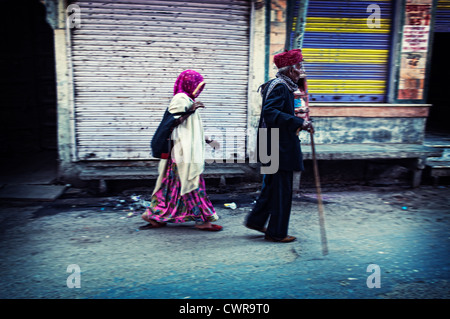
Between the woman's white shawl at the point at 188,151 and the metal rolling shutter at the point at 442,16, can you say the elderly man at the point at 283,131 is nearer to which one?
the woman's white shawl at the point at 188,151

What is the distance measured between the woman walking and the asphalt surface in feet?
0.65

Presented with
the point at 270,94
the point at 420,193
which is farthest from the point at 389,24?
the point at 270,94

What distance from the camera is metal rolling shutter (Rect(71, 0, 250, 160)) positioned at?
6160mm

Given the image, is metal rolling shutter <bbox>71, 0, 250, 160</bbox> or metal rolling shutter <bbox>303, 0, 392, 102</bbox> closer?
metal rolling shutter <bbox>71, 0, 250, 160</bbox>

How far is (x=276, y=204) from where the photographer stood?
13.3 feet

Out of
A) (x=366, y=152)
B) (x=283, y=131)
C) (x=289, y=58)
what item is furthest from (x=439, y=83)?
(x=283, y=131)

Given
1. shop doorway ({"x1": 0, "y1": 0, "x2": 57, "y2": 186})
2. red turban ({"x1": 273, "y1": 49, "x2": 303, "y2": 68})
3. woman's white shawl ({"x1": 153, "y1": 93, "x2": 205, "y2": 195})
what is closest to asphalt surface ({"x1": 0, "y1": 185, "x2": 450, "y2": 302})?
woman's white shawl ({"x1": 153, "y1": 93, "x2": 205, "y2": 195})

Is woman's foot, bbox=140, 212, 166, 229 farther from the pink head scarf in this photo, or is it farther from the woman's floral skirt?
the pink head scarf

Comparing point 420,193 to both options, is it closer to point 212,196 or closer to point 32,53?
point 212,196

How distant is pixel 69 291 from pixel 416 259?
10.7ft

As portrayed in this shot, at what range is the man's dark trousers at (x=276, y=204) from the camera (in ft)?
13.2

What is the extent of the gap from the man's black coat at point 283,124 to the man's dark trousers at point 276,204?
0.13m

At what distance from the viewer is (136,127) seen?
21.2 feet

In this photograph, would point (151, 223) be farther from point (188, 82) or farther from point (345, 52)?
point (345, 52)
